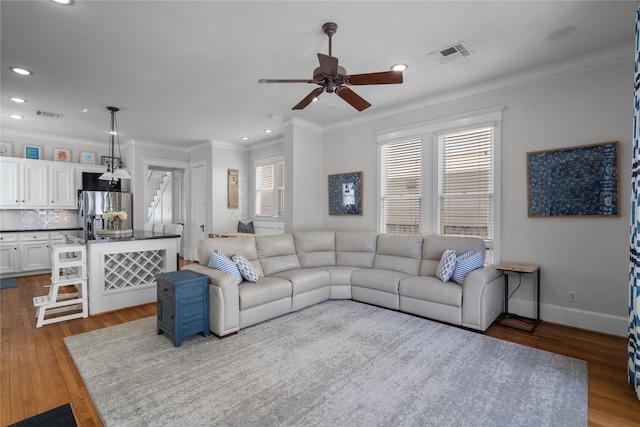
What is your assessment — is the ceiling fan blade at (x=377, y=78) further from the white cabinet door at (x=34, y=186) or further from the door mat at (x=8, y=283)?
the white cabinet door at (x=34, y=186)

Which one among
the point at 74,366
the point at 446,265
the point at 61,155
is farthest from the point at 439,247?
the point at 61,155

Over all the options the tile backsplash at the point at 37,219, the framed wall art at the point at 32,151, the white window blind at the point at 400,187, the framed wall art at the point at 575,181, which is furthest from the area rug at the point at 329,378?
the framed wall art at the point at 32,151

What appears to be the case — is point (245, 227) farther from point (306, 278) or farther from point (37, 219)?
point (37, 219)

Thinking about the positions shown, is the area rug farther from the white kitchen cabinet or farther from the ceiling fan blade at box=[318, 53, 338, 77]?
the white kitchen cabinet

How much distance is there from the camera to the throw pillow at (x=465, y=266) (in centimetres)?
352

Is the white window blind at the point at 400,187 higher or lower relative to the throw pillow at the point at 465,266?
higher

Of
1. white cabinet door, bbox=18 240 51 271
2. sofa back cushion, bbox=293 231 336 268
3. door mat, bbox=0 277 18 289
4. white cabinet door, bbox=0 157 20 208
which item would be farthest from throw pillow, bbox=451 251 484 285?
white cabinet door, bbox=0 157 20 208

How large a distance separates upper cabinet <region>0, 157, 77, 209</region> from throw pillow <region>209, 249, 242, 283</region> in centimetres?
502

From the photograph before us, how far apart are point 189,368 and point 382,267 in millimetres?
2765

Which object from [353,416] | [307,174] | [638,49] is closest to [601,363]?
[353,416]

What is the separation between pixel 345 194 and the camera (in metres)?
5.45

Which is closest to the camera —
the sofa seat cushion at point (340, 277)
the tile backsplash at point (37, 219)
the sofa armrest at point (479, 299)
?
the sofa armrest at point (479, 299)

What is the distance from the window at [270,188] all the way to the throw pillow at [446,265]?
3.75 m

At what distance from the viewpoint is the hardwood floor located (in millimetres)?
2037
